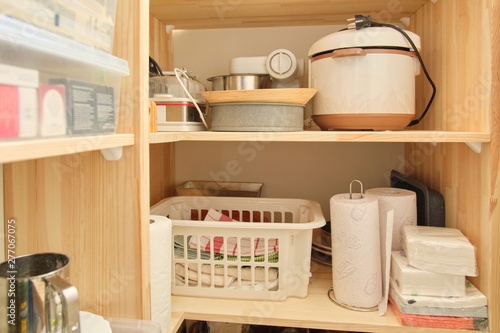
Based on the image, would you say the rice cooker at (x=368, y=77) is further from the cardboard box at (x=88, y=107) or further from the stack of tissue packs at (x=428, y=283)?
the cardboard box at (x=88, y=107)

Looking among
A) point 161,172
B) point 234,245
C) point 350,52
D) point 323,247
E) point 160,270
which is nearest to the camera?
point 160,270

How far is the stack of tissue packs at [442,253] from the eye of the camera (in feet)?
2.79

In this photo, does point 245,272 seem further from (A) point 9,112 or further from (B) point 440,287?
(A) point 9,112

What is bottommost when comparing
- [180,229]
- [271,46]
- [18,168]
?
[180,229]

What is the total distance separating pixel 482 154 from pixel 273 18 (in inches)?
29.8

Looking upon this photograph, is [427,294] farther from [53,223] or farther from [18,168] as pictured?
[18,168]

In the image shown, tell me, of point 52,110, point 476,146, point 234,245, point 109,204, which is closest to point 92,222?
point 109,204

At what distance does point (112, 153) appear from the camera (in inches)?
27.6

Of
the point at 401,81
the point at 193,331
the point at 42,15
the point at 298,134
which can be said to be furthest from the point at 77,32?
the point at 193,331

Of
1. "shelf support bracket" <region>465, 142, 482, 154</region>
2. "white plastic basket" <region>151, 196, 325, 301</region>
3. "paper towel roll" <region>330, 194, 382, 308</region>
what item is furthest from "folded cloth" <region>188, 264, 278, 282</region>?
"shelf support bracket" <region>465, 142, 482, 154</region>

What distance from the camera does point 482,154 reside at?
0.87 m

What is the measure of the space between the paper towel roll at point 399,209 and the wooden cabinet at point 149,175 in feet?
0.34

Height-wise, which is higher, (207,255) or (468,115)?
(468,115)

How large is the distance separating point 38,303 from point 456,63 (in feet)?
3.33
